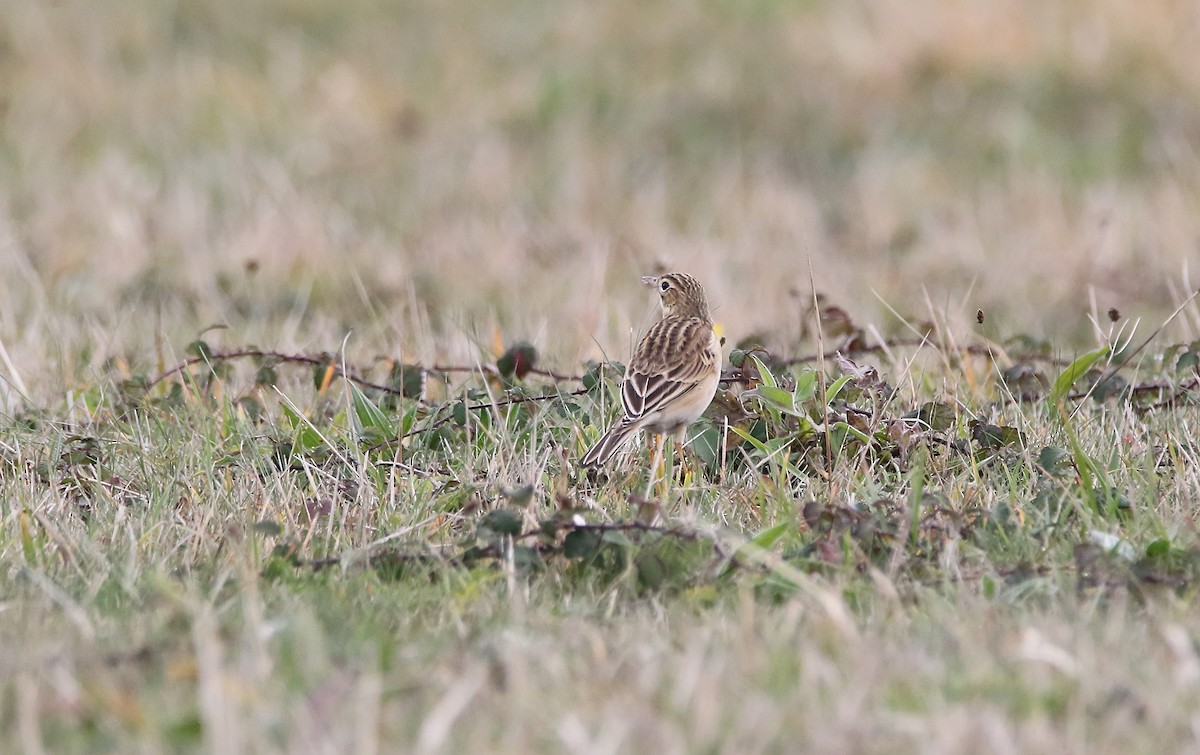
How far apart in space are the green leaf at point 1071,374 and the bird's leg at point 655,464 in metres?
1.13

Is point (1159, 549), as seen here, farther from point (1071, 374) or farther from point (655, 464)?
point (1071, 374)

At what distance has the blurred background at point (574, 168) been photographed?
7.54 meters

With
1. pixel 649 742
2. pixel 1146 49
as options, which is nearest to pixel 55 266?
pixel 649 742

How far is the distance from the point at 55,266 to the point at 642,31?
644 cm

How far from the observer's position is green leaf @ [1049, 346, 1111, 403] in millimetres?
4836

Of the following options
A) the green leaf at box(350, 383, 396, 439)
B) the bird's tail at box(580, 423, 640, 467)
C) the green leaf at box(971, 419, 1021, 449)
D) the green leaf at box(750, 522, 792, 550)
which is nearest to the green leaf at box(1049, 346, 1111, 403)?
the green leaf at box(971, 419, 1021, 449)

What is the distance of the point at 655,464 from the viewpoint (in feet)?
14.2

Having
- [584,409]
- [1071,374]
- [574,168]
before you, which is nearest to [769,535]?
[584,409]

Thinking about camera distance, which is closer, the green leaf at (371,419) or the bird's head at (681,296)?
the green leaf at (371,419)

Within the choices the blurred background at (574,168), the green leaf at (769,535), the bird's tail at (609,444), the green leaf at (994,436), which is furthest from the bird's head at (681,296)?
A: the green leaf at (769,535)

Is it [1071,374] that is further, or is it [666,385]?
[1071,374]

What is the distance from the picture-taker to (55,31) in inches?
491

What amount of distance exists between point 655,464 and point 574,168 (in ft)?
21.0

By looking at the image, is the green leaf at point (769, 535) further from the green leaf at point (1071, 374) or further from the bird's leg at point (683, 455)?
the green leaf at point (1071, 374)
